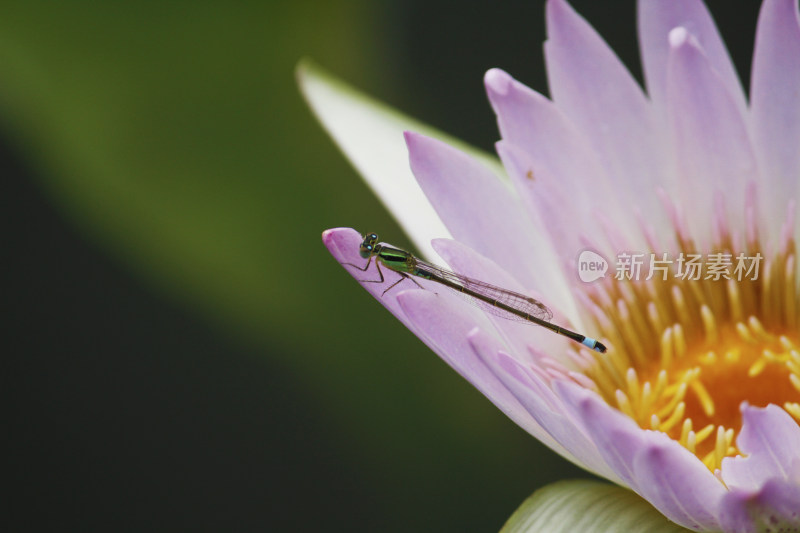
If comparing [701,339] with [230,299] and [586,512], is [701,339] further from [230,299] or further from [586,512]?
[230,299]

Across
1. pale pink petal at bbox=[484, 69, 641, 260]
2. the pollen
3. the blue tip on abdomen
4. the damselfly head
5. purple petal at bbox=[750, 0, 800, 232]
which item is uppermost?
the damselfly head

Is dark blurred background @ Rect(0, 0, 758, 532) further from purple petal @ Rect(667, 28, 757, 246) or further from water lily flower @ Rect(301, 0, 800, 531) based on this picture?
purple petal @ Rect(667, 28, 757, 246)

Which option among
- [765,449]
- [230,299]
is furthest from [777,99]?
[230,299]

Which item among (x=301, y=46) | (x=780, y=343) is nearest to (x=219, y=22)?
(x=301, y=46)

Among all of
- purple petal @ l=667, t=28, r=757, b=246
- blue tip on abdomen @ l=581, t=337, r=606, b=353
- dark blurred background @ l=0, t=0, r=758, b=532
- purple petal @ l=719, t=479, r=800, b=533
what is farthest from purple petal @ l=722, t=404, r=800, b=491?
dark blurred background @ l=0, t=0, r=758, b=532

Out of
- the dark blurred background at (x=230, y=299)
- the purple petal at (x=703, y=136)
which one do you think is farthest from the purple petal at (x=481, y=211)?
the dark blurred background at (x=230, y=299)

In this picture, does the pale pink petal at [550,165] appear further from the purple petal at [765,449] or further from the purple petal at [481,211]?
the purple petal at [765,449]
